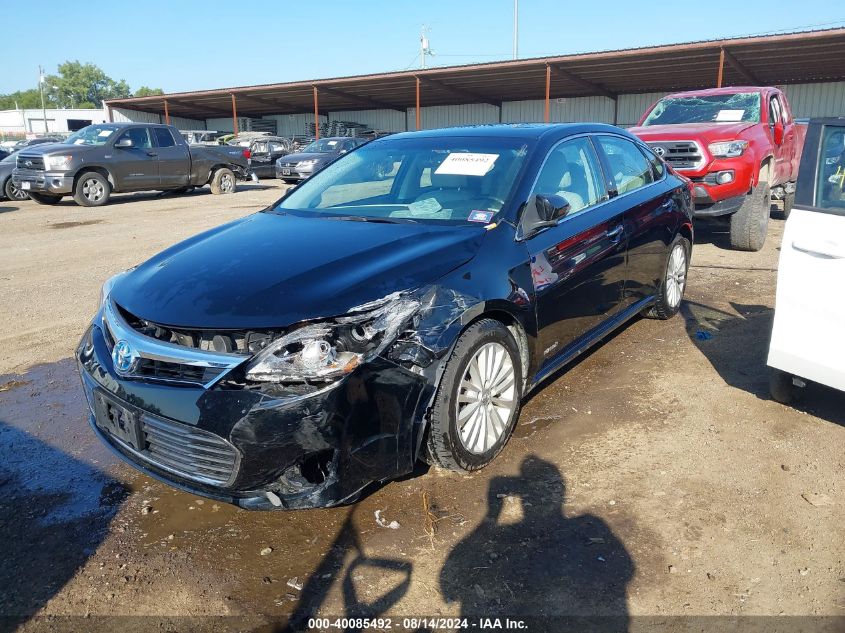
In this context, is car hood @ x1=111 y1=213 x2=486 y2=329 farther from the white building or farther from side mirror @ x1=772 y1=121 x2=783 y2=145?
the white building

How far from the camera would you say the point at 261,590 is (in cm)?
256

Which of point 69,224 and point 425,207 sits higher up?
point 425,207

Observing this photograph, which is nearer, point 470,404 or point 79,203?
point 470,404

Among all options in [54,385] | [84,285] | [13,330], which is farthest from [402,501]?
[84,285]

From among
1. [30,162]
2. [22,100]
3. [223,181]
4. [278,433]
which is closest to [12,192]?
[30,162]

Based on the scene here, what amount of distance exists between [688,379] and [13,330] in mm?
5486

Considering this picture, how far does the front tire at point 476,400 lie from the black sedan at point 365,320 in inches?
0.4

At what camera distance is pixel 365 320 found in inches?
108

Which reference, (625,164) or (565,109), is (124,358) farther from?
(565,109)

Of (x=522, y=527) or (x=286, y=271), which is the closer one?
(x=522, y=527)

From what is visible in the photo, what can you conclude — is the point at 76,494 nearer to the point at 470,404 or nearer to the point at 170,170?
the point at 470,404

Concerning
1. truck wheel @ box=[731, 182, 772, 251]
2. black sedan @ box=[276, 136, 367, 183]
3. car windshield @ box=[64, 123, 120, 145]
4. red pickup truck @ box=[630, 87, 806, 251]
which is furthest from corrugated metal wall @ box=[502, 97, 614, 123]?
truck wheel @ box=[731, 182, 772, 251]

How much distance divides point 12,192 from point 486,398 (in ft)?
57.1

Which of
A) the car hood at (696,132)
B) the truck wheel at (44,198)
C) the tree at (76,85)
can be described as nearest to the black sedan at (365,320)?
the car hood at (696,132)
